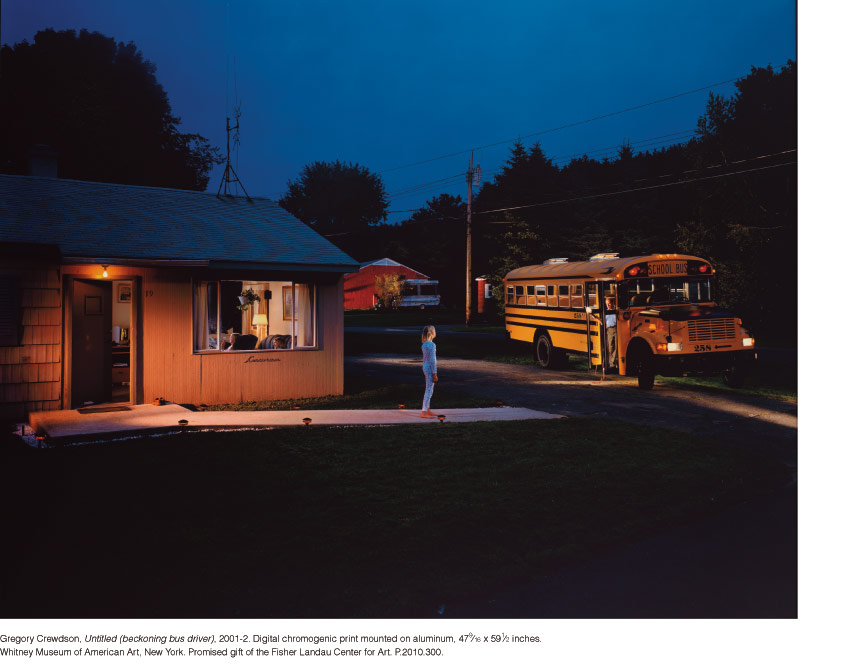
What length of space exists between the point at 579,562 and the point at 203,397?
33.4ft

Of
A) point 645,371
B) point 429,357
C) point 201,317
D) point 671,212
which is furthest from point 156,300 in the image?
point 671,212

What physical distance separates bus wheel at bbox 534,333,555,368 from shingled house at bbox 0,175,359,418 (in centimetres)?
767

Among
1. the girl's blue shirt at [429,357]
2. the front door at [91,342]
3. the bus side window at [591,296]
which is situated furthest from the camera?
the bus side window at [591,296]

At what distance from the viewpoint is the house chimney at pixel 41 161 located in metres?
16.2

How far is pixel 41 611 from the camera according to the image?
479cm

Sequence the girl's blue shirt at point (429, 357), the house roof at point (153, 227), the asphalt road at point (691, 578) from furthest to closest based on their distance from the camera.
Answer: the house roof at point (153, 227) → the girl's blue shirt at point (429, 357) → the asphalt road at point (691, 578)

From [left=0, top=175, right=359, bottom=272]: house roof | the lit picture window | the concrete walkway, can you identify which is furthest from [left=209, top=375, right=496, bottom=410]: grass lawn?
[left=0, top=175, right=359, bottom=272]: house roof

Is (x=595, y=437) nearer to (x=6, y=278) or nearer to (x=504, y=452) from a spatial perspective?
(x=504, y=452)

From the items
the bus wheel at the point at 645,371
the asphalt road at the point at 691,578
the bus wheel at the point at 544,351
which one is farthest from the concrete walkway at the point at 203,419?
the bus wheel at the point at 544,351

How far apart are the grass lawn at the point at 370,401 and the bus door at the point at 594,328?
414cm

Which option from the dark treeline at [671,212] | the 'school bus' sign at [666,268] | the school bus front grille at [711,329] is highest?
the dark treeline at [671,212]

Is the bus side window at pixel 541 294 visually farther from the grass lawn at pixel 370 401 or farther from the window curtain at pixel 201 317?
the window curtain at pixel 201 317
